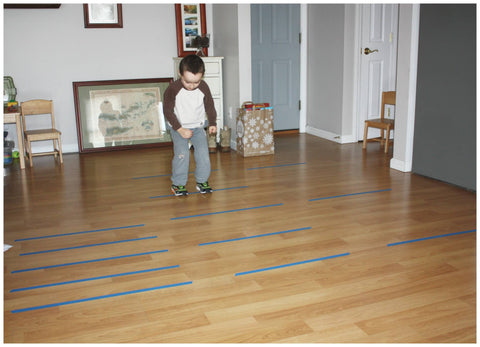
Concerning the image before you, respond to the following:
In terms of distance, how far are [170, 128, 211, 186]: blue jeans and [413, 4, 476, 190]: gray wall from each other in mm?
1889

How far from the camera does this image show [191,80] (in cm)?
338

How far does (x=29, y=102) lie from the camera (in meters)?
5.10

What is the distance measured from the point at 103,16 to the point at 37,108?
1.30m

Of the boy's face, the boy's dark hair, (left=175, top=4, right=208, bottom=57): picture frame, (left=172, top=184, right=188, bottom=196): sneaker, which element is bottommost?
(left=172, top=184, right=188, bottom=196): sneaker

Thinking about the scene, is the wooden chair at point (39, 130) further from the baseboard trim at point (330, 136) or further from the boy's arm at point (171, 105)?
the baseboard trim at point (330, 136)

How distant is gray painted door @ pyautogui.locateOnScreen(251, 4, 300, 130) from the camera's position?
20.0ft

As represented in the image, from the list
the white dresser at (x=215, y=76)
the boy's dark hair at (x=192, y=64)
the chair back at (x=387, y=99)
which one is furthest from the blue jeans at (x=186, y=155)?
the chair back at (x=387, y=99)

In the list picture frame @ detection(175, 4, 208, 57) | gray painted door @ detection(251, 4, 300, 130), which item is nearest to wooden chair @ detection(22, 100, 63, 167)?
picture frame @ detection(175, 4, 208, 57)

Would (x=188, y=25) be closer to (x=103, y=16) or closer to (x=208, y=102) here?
(x=103, y=16)

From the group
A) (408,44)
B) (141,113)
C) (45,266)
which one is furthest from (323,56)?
(45,266)

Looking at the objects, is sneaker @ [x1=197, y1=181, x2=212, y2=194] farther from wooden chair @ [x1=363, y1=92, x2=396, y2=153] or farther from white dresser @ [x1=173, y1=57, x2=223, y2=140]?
wooden chair @ [x1=363, y1=92, x2=396, y2=153]

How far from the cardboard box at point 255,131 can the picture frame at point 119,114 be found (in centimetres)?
117

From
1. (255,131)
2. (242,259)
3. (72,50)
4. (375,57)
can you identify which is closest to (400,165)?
(255,131)

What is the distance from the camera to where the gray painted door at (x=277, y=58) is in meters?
6.09
